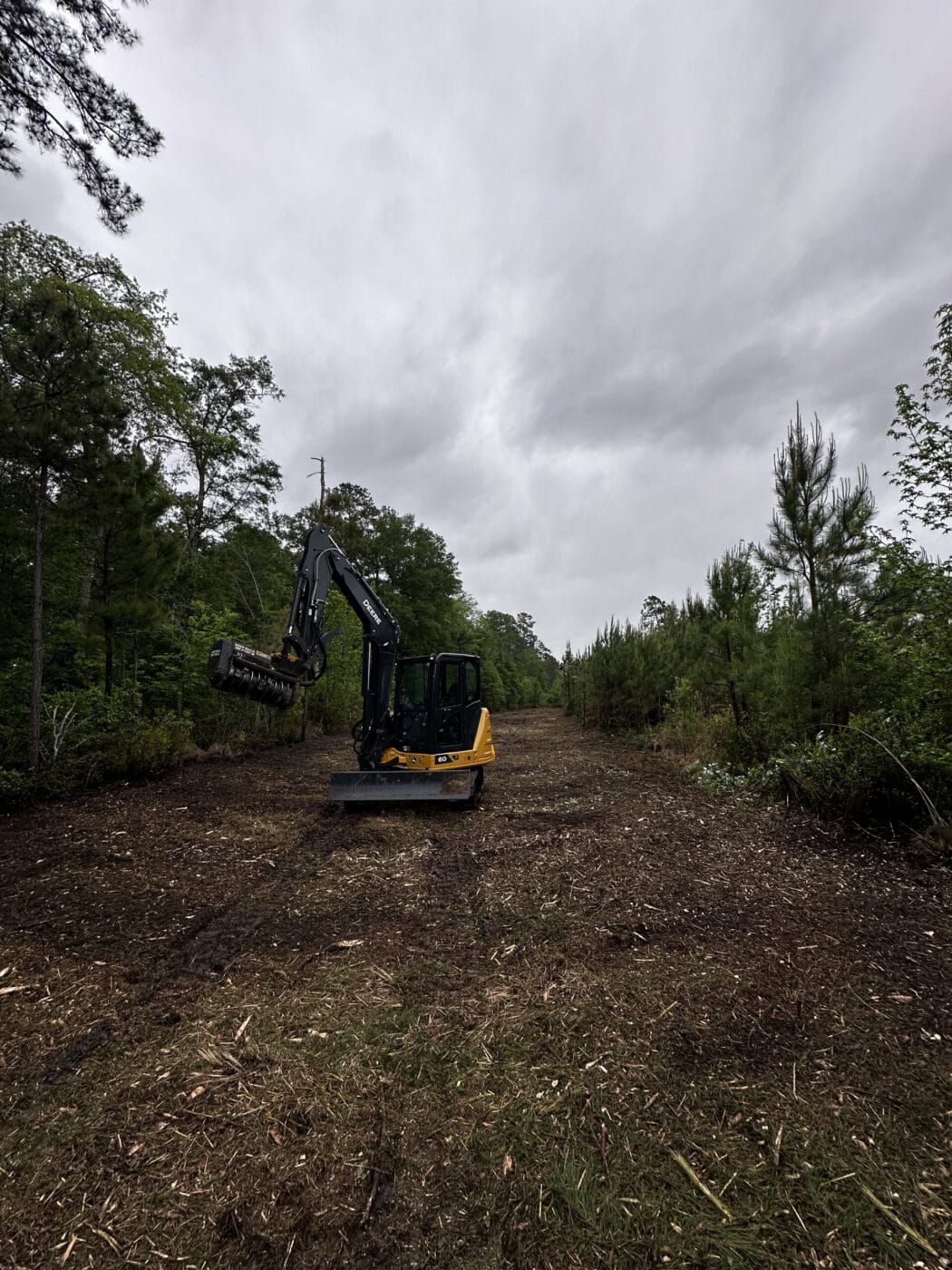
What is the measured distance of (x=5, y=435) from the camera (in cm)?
644

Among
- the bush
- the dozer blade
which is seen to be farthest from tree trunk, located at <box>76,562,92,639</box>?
the bush

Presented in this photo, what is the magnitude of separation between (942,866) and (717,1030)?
3231mm

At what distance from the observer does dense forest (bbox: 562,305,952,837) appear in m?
4.89

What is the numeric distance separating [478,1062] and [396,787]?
13.7 ft

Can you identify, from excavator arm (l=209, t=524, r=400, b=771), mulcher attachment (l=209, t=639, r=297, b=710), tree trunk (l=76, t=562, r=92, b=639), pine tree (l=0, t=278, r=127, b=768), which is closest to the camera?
mulcher attachment (l=209, t=639, r=297, b=710)

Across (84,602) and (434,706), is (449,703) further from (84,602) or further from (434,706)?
(84,602)

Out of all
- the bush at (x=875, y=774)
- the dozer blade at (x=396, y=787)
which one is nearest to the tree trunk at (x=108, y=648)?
the dozer blade at (x=396, y=787)

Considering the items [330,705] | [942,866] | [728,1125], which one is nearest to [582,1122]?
[728,1125]

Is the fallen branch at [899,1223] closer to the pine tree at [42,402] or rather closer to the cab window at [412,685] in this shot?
the cab window at [412,685]

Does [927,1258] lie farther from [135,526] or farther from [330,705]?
[330,705]

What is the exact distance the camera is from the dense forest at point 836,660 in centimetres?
A: 489

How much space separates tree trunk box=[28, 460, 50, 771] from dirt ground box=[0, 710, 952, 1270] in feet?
9.17

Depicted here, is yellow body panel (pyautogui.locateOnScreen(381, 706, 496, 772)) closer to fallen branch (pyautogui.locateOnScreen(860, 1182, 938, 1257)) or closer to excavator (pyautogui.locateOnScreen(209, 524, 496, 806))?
excavator (pyautogui.locateOnScreen(209, 524, 496, 806))

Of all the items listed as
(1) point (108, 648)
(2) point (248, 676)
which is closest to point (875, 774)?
(2) point (248, 676)
